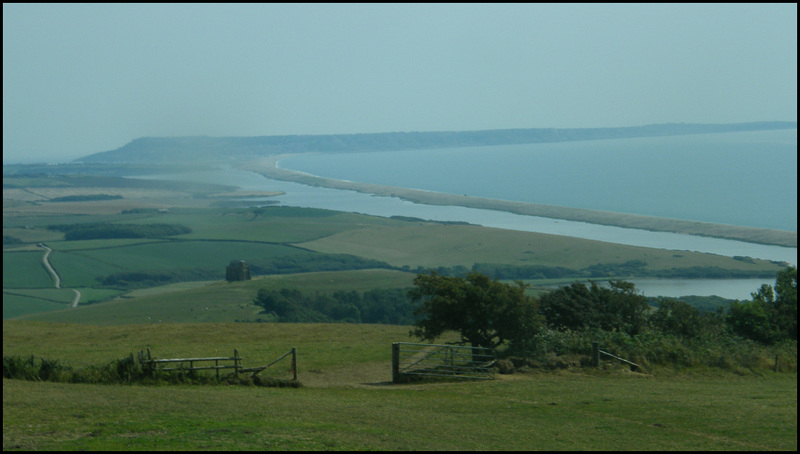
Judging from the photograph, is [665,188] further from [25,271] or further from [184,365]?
[184,365]

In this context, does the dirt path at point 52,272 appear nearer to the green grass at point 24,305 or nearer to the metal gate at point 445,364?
the green grass at point 24,305

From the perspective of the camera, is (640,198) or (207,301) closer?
(207,301)

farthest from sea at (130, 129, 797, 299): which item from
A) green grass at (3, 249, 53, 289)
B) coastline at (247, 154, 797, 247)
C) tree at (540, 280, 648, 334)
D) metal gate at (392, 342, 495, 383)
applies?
green grass at (3, 249, 53, 289)

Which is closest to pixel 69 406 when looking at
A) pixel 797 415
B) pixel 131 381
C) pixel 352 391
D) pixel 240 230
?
pixel 131 381

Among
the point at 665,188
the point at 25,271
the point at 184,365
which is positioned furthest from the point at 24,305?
the point at 665,188

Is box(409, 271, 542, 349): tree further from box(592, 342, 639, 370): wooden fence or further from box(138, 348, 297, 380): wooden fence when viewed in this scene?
box(138, 348, 297, 380): wooden fence

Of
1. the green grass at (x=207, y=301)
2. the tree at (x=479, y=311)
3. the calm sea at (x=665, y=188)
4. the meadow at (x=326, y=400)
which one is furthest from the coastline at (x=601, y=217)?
the tree at (x=479, y=311)
